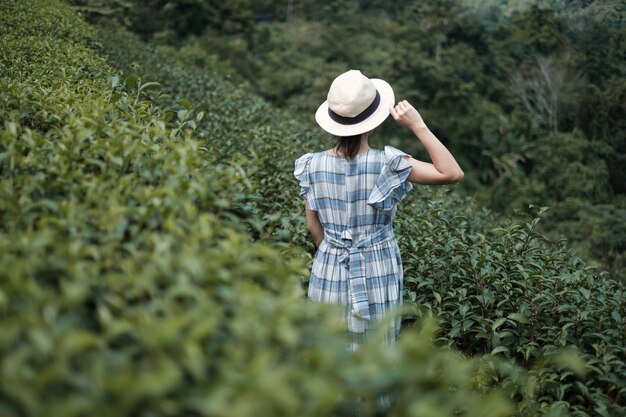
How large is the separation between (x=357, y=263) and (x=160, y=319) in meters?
1.31

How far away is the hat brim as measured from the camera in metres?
2.35

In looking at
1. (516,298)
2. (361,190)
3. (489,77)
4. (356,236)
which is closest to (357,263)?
(356,236)

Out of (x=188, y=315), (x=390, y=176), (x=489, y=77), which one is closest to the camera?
(x=188, y=315)

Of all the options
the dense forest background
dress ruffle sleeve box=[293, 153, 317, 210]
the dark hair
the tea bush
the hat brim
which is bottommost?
the dense forest background

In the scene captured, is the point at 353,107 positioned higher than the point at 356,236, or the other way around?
the point at 353,107

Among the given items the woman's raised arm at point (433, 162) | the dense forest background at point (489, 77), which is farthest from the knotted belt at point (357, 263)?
the dense forest background at point (489, 77)

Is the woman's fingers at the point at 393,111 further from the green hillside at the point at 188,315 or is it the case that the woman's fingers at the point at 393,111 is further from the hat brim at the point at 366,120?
the green hillside at the point at 188,315

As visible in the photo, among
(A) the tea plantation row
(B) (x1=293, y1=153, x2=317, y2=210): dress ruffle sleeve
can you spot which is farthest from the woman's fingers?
(A) the tea plantation row

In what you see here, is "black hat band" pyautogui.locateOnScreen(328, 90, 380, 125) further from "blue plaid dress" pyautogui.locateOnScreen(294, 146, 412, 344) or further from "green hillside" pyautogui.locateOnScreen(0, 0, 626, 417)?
"green hillside" pyautogui.locateOnScreen(0, 0, 626, 417)

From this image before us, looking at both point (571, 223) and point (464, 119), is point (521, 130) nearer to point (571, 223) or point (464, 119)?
point (464, 119)

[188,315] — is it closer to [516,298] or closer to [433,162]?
[433,162]

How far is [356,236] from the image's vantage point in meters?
2.46

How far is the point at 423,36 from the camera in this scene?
1973 centimetres

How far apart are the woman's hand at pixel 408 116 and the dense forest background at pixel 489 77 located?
10202mm
